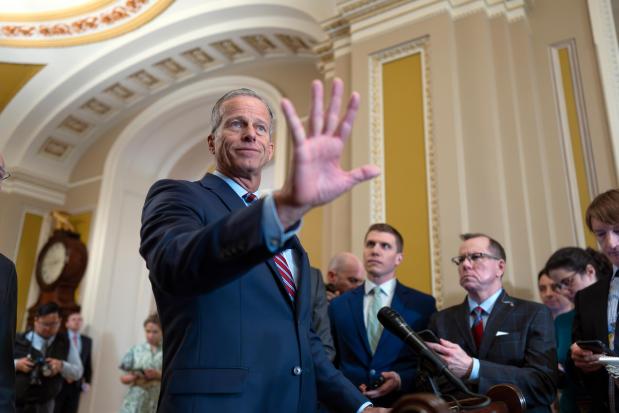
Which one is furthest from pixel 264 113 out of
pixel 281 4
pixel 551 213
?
pixel 281 4

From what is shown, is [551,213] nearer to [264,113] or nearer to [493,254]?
[493,254]

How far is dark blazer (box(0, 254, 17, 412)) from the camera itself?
1772mm

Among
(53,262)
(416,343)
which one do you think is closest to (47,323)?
(53,262)

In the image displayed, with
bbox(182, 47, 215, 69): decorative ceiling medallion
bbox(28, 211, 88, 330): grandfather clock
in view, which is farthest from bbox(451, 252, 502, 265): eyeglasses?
bbox(28, 211, 88, 330): grandfather clock

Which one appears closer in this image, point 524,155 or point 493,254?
point 493,254

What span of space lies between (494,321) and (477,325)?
Answer: 102 millimetres

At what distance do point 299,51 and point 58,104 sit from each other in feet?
11.9

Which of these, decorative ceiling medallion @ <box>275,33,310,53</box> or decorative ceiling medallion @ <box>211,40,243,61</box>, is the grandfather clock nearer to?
decorative ceiling medallion @ <box>211,40,243,61</box>

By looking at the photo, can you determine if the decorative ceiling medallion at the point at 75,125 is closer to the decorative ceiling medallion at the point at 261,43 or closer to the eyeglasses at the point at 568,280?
the decorative ceiling medallion at the point at 261,43

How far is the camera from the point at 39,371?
12.5ft

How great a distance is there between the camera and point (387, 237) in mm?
2951

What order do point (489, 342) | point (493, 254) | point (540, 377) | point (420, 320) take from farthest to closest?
1. point (420, 320)
2. point (493, 254)
3. point (489, 342)
4. point (540, 377)

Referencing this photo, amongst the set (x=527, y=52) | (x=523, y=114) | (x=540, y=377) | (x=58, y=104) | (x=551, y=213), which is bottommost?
(x=540, y=377)

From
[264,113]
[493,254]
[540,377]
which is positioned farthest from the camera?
[493,254]
